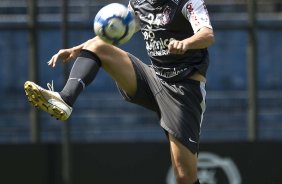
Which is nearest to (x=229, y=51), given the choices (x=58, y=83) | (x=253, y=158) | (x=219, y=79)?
(x=219, y=79)

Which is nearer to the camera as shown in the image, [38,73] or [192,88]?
[192,88]

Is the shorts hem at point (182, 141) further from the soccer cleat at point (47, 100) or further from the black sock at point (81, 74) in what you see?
the soccer cleat at point (47, 100)

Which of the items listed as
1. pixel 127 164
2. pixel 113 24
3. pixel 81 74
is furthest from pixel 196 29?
pixel 127 164

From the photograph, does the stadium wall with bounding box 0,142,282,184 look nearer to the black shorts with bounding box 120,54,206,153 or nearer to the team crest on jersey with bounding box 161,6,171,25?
the black shorts with bounding box 120,54,206,153

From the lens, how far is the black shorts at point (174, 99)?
248 inches

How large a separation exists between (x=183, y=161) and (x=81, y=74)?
1052 mm

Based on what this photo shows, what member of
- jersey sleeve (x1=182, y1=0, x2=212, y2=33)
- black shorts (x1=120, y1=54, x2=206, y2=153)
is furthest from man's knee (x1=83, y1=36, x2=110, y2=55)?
jersey sleeve (x1=182, y1=0, x2=212, y2=33)

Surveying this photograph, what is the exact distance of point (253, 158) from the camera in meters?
9.82

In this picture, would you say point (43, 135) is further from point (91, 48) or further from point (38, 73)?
point (91, 48)

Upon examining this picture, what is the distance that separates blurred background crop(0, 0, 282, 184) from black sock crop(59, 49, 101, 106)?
3811 mm

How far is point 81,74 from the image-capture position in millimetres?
5934

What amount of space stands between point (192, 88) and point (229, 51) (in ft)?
12.8

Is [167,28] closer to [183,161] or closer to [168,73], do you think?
[168,73]

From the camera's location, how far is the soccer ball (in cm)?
582
